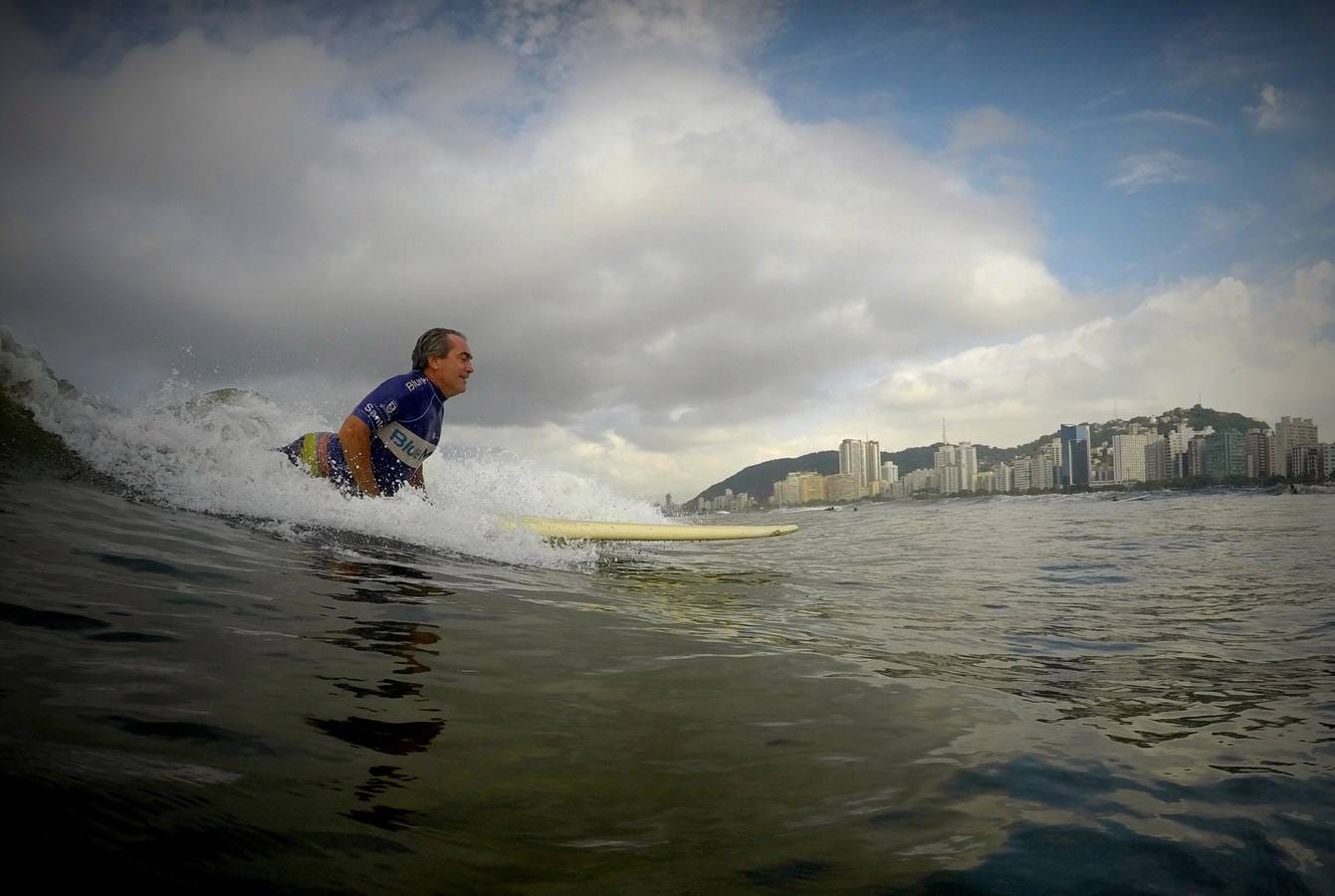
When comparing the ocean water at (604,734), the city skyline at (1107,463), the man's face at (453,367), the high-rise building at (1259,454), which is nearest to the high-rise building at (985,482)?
the city skyline at (1107,463)

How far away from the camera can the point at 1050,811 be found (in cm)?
174

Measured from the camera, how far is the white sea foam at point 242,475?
644cm

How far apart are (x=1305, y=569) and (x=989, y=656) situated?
20.7 ft

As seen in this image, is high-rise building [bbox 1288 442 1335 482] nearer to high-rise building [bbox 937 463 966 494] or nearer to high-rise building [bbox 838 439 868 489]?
high-rise building [bbox 937 463 966 494]

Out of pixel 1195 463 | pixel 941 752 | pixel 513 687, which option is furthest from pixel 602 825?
pixel 1195 463

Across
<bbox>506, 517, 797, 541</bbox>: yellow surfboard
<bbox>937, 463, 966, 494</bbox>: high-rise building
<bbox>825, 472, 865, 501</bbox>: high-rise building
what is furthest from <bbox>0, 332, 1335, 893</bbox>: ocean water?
<bbox>825, 472, 865, 501</bbox>: high-rise building

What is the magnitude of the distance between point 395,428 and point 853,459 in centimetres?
12426

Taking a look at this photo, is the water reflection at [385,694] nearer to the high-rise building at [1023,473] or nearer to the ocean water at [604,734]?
the ocean water at [604,734]

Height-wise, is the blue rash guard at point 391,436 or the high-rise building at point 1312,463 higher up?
the high-rise building at point 1312,463

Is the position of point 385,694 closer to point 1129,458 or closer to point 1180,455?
point 1180,455

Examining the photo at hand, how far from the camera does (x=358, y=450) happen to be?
251 inches

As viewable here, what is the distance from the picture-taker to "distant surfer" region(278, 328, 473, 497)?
6375 mm

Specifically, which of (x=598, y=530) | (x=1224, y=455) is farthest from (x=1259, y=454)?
(x=598, y=530)

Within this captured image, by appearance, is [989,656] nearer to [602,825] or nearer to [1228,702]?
[1228,702]
